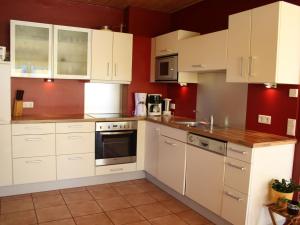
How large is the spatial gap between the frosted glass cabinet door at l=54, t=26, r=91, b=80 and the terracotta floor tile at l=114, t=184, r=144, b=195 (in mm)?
1605

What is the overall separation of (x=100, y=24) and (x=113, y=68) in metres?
0.80

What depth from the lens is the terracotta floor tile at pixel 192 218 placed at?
2.80 metres

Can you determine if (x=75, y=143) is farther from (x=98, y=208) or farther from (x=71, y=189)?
(x=98, y=208)

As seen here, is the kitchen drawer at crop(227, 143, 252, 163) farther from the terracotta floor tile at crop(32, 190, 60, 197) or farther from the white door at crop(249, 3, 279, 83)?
the terracotta floor tile at crop(32, 190, 60, 197)

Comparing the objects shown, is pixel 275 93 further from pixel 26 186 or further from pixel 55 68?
pixel 26 186

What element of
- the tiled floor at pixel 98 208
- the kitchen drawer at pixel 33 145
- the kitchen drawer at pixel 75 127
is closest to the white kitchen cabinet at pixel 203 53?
the kitchen drawer at pixel 75 127

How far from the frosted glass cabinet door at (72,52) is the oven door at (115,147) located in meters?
0.90

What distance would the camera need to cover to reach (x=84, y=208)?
3.02 m

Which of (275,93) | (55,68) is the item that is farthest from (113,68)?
(275,93)

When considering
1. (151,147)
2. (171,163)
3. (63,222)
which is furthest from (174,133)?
(63,222)

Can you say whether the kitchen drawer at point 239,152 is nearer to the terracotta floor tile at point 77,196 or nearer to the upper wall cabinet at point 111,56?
the terracotta floor tile at point 77,196

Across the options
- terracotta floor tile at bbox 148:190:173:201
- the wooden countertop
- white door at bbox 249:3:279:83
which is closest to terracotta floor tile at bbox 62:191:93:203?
terracotta floor tile at bbox 148:190:173:201

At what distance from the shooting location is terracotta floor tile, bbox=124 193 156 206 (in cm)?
323

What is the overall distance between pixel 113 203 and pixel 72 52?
207 centimetres
